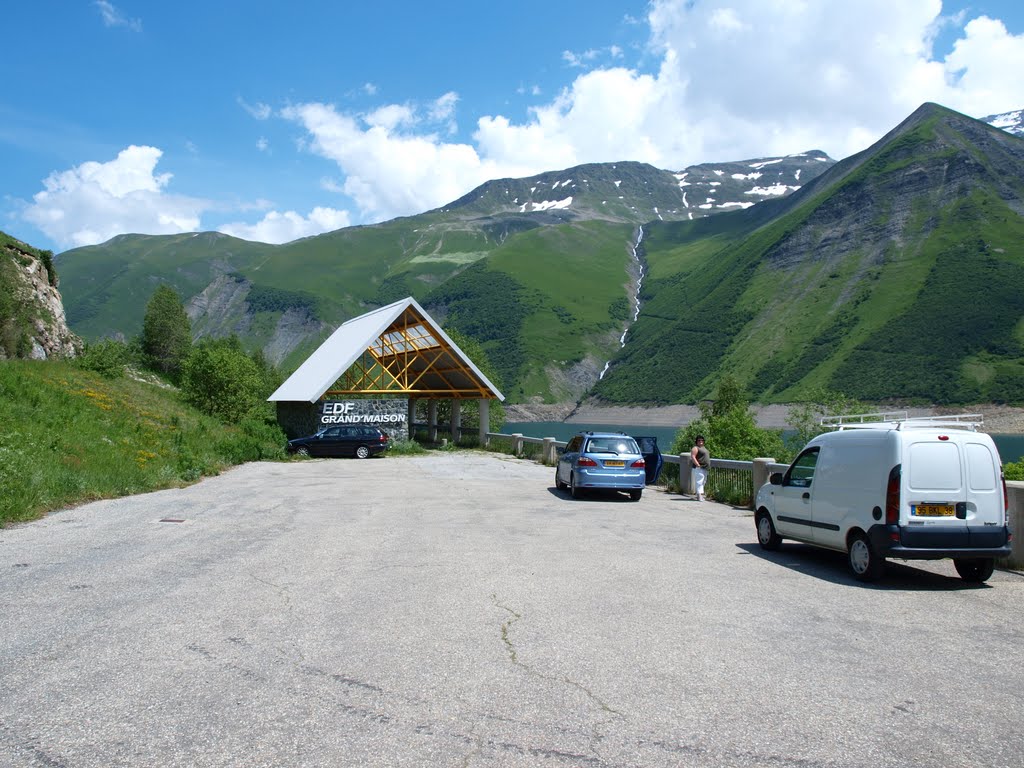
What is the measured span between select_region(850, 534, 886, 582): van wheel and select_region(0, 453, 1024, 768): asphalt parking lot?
0.22 meters

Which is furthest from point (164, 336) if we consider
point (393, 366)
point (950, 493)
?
point (950, 493)

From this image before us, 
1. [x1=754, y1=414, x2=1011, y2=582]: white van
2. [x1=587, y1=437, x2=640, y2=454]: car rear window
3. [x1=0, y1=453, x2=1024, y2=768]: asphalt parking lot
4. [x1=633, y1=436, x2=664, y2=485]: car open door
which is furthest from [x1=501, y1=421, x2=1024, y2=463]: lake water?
[x1=0, y1=453, x2=1024, y2=768]: asphalt parking lot

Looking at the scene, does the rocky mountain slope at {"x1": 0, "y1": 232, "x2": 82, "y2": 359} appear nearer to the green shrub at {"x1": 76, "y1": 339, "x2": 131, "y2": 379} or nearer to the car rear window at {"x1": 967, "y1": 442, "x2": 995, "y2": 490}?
the green shrub at {"x1": 76, "y1": 339, "x2": 131, "y2": 379}

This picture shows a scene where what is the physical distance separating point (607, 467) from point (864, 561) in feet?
28.8

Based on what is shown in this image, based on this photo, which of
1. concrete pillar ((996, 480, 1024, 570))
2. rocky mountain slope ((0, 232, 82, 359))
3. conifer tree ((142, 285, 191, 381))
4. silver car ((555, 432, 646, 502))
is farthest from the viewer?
conifer tree ((142, 285, 191, 381))

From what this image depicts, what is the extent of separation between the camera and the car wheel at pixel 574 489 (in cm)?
1755

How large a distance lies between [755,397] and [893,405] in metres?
Answer: 26.2

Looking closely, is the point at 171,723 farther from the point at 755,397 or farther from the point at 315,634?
the point at 755,397

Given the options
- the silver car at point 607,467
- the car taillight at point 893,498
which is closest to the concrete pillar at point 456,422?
the silver car at point 607,467

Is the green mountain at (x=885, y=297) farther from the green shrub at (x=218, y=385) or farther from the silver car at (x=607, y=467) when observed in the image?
the silver car at (x=607, y=467)

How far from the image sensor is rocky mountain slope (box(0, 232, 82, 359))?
31578 mm

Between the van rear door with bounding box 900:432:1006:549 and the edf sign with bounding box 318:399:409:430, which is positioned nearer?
the van rear door with bounding box 900:432:1006:549

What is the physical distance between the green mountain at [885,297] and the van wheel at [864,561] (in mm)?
112731

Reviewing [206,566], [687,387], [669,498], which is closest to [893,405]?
[687,387]
